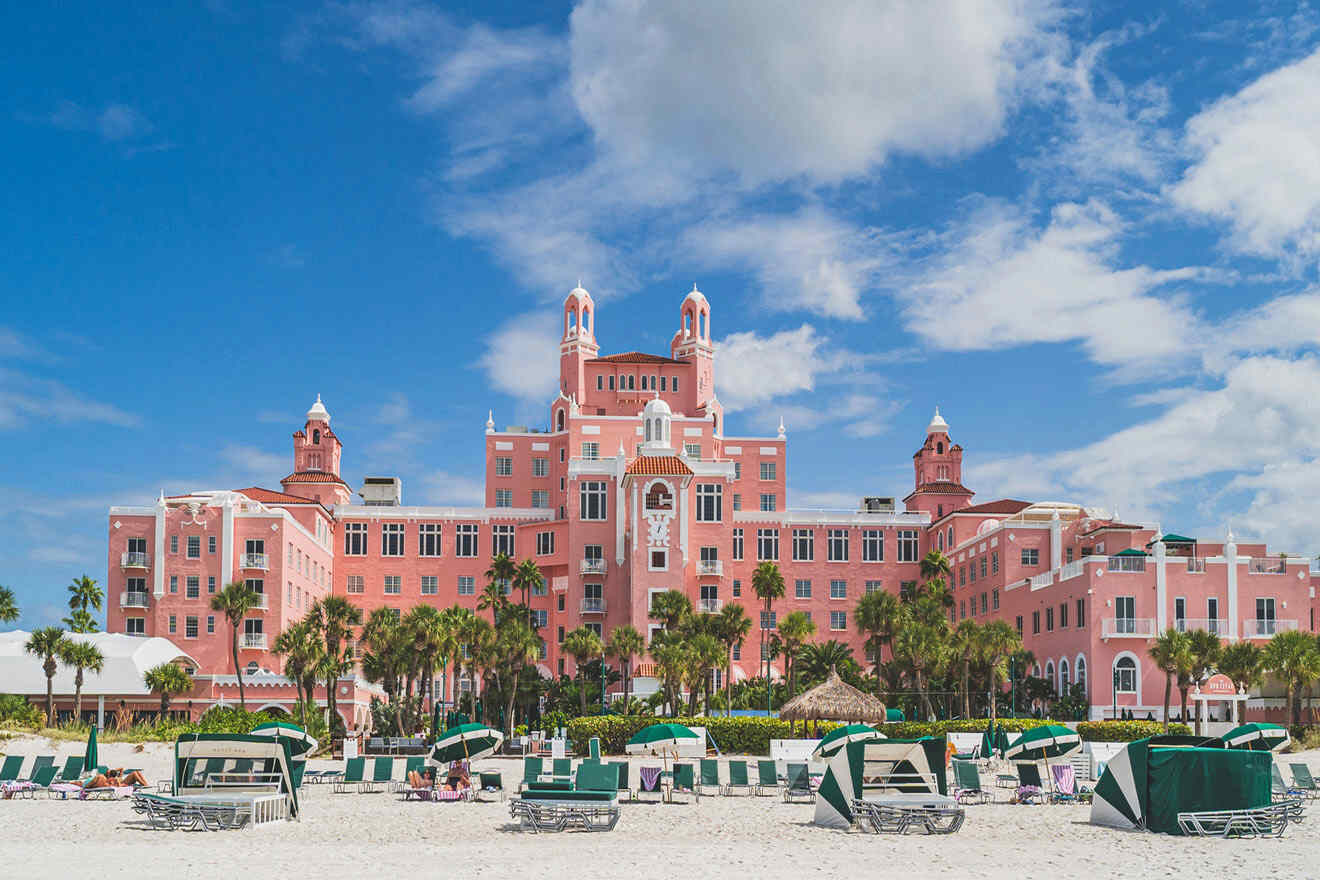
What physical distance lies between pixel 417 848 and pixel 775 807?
34.3 feet

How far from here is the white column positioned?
203ft

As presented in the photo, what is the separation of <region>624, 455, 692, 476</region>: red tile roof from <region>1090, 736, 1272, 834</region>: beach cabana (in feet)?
168

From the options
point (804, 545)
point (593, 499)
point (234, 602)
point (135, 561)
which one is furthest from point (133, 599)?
point (804, 545)

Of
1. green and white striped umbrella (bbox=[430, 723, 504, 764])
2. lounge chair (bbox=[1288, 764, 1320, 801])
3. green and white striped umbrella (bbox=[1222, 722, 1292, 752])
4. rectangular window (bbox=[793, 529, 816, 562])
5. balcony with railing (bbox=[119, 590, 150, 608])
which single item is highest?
rectangular window (bbox=[793, 529, 816, 562])

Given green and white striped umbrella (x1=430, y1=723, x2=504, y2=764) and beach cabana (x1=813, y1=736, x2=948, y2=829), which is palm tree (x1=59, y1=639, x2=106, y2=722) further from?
beach cabana (x1=813, y1=736, x2=948, y2=829)

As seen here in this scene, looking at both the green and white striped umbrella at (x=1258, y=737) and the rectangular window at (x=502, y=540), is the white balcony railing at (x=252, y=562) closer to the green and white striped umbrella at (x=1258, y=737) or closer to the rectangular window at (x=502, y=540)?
the rectangular window at (x=502, y=540)

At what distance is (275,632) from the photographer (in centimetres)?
6856

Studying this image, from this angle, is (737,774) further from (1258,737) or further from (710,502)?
(710,502)

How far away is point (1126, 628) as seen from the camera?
61.4 meters

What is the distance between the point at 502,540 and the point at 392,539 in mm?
6492

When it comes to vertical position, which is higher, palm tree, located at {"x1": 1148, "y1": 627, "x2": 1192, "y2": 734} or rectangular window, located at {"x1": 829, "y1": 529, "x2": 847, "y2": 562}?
rectangular window, located at {"x1": 829, "y1": 529, "x2": 847, "y2": 562}

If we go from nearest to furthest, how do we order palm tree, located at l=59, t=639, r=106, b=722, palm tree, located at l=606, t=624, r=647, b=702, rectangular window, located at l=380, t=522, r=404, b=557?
1. palm tree, located at l=59, t=639, r=106, b=722
2. palm tree, located at l=606, t=624, r=647, b=702
3. rectangular window, located at l=380, t=522, r=404, b=557

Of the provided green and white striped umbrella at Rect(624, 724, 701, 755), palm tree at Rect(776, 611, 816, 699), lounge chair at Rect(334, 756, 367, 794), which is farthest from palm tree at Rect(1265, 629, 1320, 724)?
lounge chair at Rect(334, 756, 367, 794)

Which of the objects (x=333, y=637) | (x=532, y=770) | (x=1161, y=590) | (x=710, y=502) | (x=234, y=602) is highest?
(x=710, y=502)
